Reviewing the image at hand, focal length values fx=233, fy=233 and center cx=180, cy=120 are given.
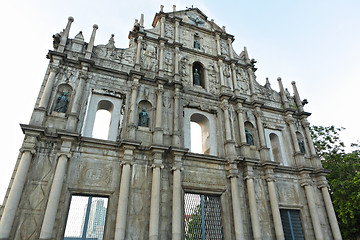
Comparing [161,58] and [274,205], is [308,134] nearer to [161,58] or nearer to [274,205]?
[274,205]

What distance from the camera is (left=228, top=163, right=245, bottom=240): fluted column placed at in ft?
29.9

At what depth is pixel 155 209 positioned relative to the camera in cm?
834

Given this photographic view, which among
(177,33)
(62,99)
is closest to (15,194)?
(62,99)

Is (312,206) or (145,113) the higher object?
(145,113)

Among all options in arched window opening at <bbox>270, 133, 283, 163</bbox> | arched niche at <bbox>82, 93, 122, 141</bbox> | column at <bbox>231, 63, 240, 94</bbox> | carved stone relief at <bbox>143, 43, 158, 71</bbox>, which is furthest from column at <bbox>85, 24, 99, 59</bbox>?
arched window opening at <bbox>270, 133, 283, 163</bbox>

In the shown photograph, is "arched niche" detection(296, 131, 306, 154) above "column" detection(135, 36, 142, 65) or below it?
below

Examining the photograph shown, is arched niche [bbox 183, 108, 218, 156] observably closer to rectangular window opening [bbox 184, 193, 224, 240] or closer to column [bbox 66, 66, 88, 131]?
rectangular window opening [bbox 184, 193, 224, 240]

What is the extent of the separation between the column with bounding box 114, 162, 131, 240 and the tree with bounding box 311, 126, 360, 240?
12.4m

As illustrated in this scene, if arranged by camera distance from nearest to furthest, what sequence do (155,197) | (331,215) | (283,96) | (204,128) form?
1. (155,197)
2. (331,215)
3. (204,128)
4. (283,96)

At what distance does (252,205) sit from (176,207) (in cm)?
349

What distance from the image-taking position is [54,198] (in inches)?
294

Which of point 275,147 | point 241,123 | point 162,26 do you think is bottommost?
point 275,147

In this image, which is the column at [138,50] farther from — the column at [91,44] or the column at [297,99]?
the column at [297,99]

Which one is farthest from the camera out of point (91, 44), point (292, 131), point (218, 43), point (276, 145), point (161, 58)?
point (218, 43)
